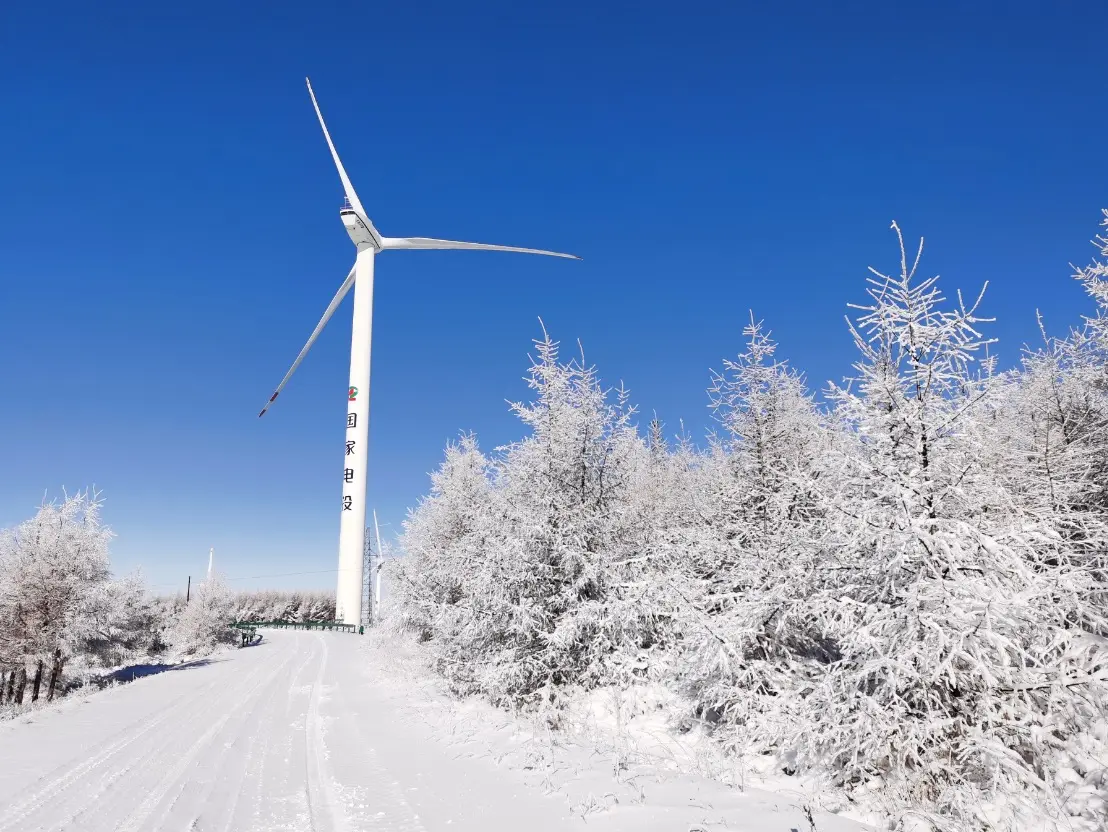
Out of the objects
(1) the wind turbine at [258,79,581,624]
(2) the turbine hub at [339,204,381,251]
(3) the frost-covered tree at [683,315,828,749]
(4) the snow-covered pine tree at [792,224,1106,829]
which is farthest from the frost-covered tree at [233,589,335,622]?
(4) the snow-covered pine tree at [792,224,1106,829]

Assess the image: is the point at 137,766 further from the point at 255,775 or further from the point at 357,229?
the point at 357,229

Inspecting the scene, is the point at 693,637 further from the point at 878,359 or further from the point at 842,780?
the point at 878,359

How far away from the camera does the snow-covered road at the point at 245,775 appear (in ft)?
25.2

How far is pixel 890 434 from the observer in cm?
856

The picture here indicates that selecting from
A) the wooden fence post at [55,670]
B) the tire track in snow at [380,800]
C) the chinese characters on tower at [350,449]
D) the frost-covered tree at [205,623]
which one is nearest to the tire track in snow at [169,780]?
the tire track in snow at [380,800]

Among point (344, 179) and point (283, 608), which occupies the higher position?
point (344, 179)

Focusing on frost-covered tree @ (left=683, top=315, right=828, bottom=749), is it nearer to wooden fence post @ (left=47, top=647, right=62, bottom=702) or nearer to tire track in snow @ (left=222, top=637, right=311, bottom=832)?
tire track in snow @ (left=222, top=637, right=311, bottom=832)

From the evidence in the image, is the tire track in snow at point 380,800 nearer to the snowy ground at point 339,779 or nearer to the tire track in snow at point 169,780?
the snowy ground at point 339,779

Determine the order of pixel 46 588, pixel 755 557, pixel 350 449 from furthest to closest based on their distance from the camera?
pixel 350 449 → pixel 46 588 → pixel 755 557

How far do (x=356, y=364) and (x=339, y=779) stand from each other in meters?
45.6

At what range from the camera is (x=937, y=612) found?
725 cm

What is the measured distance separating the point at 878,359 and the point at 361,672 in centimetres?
2557

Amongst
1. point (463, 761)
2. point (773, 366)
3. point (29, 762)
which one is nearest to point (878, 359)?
point (773, 366)

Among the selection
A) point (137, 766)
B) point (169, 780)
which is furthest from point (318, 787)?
point (137, 766)
